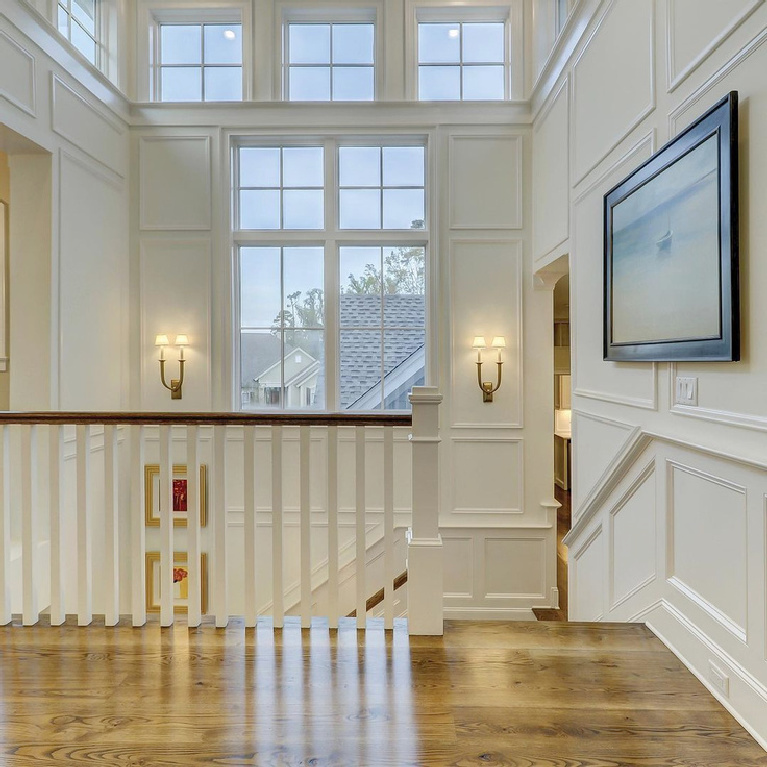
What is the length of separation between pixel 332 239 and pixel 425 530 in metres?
3.04

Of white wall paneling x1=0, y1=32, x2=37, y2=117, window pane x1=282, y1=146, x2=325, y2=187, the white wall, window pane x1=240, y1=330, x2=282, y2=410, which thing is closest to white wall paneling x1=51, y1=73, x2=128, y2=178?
white wall paneling x1=0, y1=32, x2=37, y2=117

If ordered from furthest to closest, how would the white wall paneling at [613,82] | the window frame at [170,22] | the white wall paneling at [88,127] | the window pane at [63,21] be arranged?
the window frame at [170,22], the window pane at [63,21], the white wall paneling at [88,127], the white wall paneling at [613,82]

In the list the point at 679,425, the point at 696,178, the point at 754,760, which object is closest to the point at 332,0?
the point at 696,178

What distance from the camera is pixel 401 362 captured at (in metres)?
4.62

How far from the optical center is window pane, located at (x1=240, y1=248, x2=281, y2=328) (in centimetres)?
462

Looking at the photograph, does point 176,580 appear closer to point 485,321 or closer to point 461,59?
point 485,321

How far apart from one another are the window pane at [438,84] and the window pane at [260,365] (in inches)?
92.0

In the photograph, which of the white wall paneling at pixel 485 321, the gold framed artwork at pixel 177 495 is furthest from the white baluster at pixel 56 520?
the white wall paneling at pixel 485 321

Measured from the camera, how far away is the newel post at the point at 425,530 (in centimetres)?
214

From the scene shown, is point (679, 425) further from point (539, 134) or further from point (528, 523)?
point (539, 134)

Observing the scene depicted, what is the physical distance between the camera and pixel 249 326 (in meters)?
4.63

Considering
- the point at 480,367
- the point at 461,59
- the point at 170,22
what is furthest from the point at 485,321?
the point at 170,22

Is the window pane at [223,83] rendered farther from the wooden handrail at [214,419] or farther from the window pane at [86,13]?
the wooden handrail at [214,419]

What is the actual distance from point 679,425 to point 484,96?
139 inches
